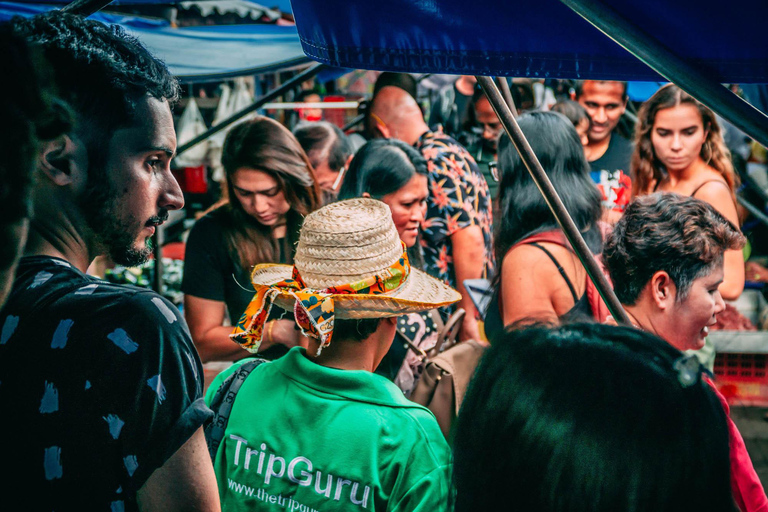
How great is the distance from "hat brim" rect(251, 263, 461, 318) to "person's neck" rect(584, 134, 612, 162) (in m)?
2.90

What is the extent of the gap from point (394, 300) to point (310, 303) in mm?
250

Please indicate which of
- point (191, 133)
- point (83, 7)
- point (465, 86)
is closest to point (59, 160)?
point (83, 7)

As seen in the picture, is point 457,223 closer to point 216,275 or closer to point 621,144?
point 216,275

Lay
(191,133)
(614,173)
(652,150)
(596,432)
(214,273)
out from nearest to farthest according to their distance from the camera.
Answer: (596,432), (214,273), (652,150), (614,173), (191,133)

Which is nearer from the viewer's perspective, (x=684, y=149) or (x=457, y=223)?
(x=457, y=223)

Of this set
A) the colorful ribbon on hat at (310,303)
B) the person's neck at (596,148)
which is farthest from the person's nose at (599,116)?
the colorful ribbon on hat at (310,303)

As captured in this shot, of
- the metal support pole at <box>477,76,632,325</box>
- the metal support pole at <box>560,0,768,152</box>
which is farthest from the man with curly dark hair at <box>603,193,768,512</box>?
the metal support pole at <box>560,0,768,152</box>

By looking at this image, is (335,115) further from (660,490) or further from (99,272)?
(660,490)

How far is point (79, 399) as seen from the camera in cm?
103

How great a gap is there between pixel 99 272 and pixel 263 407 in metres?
5.31

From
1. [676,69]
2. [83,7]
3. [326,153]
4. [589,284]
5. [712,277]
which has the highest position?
[83,7]

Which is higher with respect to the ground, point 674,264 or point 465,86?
point 465,86

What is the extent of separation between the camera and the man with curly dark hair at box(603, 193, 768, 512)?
6.78 feet

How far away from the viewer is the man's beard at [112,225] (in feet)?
3.79
